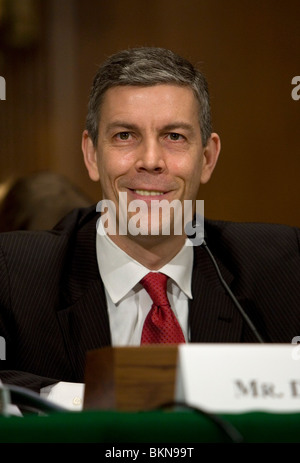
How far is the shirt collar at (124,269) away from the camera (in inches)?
71.2

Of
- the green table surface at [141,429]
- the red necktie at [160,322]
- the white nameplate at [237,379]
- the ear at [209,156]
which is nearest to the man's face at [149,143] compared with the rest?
the ear at [209,156]

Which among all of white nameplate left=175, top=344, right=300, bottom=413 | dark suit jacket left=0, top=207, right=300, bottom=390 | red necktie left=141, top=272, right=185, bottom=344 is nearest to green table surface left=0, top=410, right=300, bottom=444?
white nameplate left=175, top=344, right=300, bottom=413

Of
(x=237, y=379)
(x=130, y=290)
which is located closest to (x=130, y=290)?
(x=130, y=290)

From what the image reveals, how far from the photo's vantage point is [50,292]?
1793mm

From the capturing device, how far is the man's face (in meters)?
1.83

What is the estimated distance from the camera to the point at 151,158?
181 centimetres

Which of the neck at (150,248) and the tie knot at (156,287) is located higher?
the neck at (150,248)

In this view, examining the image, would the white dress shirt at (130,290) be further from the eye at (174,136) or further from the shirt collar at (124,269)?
the eye at (174,136)

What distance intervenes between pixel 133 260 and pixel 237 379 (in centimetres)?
96

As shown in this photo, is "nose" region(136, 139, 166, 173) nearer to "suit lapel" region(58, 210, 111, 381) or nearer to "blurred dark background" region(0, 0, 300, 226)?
"suit lapel" region(58, 210, 111, 381)

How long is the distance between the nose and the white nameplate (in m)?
0.91

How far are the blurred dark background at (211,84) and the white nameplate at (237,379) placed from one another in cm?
208

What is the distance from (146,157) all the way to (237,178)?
1.28 meters
